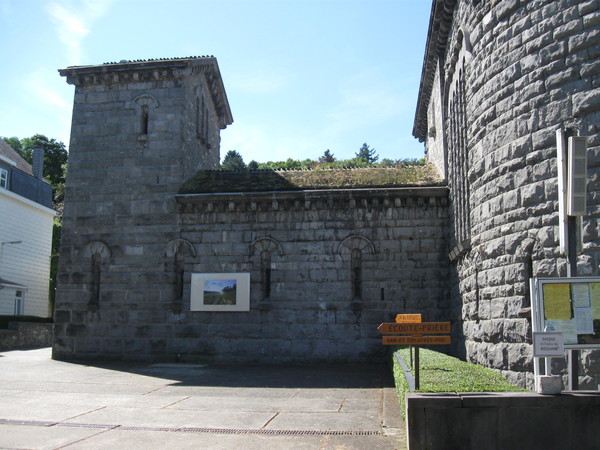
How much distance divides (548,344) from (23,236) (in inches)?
1274

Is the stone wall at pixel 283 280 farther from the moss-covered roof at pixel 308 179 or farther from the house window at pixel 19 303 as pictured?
the house window at pixel 19 303

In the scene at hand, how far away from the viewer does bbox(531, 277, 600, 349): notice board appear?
650 centimetres

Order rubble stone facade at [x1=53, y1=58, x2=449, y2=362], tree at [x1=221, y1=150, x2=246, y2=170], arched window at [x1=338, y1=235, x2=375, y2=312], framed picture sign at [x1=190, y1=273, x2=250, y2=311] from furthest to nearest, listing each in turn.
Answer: tree at [x1=221, y1=150, x2=246, y2=170], framed picture sign at [x1=190, y1=273, x2=250, y2=311], arched window at [x1=338, y1=235, x2=375, y2=312], rubble stone facade at [x1=53, y1=58, x2=449, y2=362]

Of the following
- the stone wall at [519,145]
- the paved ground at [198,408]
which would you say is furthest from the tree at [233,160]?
the stone wall at [519,145]

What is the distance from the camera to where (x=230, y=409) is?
9555 mm

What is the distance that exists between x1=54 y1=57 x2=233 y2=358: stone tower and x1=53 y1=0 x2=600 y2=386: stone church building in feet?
0.15

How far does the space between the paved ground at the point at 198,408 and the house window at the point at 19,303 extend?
18.6 m

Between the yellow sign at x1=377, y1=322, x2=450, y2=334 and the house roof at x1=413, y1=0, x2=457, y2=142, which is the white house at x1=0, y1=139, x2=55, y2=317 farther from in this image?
the yellow sign at x1=377, y1=322, x2=450, y2=334

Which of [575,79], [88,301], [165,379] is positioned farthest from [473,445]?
[88,301]

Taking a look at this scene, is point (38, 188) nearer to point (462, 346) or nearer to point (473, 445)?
point (462, 346)

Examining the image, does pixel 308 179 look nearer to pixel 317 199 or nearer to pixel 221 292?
pixel 317 199

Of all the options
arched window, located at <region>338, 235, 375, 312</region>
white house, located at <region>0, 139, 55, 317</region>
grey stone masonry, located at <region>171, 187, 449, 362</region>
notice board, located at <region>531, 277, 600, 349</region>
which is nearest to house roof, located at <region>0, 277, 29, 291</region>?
white house, located at <region>0, 139, 55, 317</region>

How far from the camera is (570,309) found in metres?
6.55

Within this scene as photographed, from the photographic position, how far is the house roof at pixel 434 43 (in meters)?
14.4
